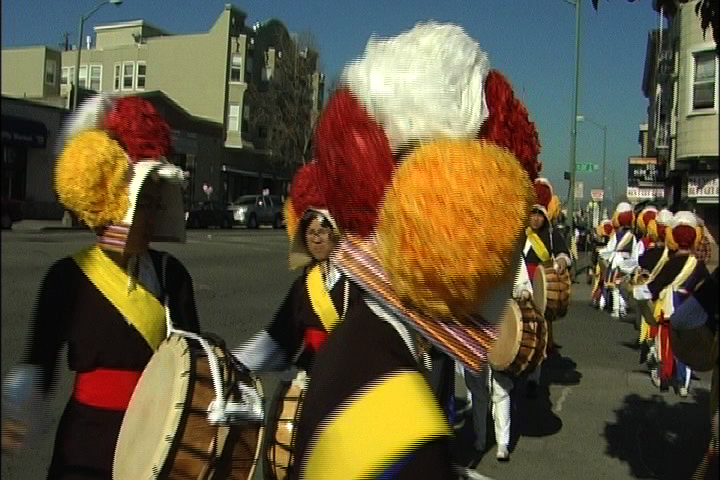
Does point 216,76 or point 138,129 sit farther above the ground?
point 216,76

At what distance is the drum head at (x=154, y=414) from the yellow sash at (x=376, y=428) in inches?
36.6

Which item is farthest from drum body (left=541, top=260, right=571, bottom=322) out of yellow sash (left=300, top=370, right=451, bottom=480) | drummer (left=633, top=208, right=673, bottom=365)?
yellow sash (left=300, top=370, right=451, bottom=480)

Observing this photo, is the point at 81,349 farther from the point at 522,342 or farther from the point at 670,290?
the point at 670,290

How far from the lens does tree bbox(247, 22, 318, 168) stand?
1572 inches

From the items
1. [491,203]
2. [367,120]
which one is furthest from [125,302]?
[491,203]

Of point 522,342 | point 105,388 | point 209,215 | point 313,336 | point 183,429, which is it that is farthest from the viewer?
point 209,215

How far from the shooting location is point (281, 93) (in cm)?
4469

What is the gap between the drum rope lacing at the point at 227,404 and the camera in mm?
2293

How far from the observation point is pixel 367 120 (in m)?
1.54

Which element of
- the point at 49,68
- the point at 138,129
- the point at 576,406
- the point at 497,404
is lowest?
the point at 576,406

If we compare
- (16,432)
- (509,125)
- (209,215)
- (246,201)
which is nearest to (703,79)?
(209,215)

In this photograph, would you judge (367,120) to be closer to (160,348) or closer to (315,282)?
(160,348)

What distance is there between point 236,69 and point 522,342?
46009 mm

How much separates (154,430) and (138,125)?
112 centimetres
